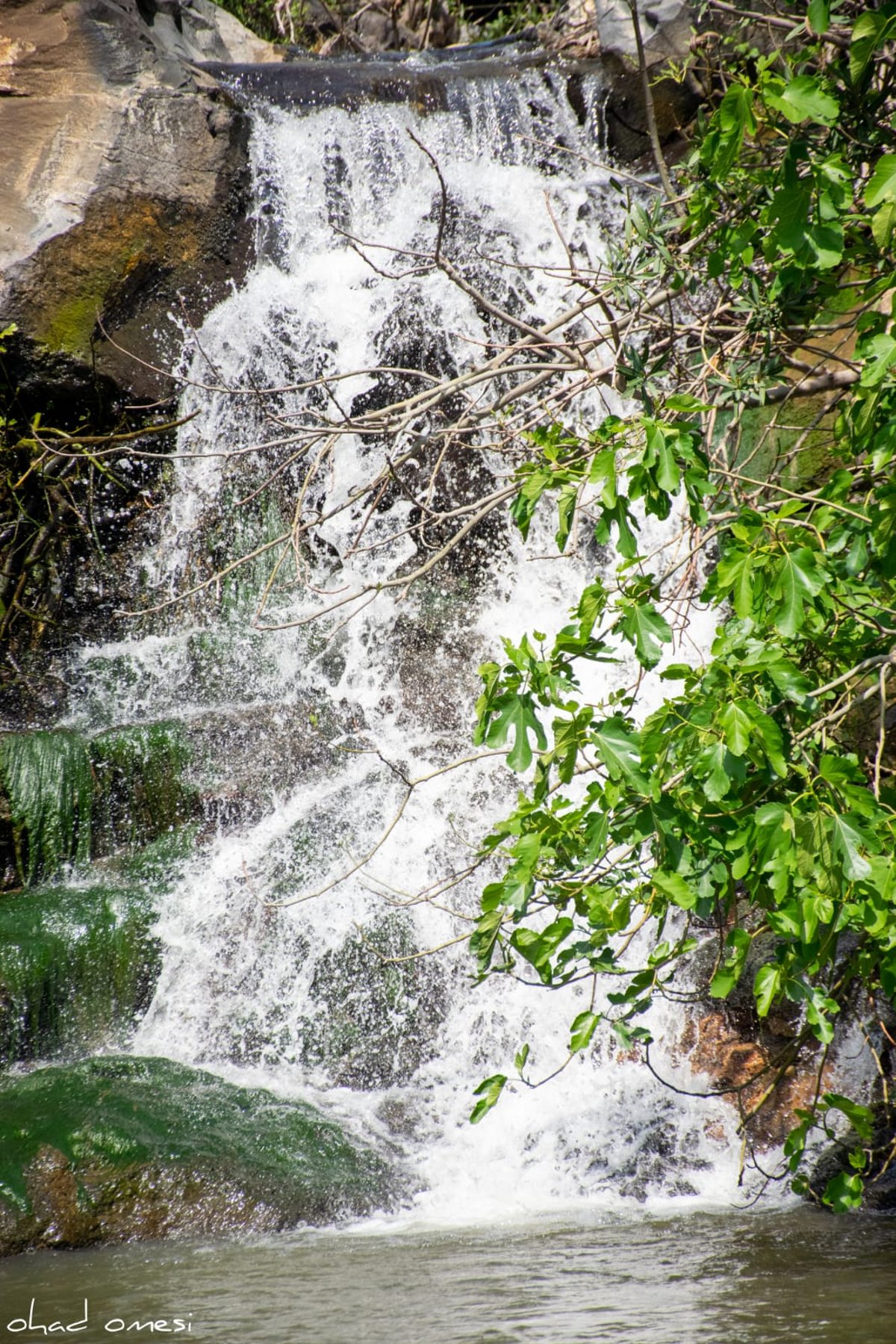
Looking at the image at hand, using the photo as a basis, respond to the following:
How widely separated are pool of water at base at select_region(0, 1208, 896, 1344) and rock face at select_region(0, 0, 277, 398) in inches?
251

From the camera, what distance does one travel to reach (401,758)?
667cm

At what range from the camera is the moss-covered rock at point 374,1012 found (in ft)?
17.7

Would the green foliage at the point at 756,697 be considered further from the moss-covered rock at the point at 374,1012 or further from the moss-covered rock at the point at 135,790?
the moss-covered rock at the point at 135,790

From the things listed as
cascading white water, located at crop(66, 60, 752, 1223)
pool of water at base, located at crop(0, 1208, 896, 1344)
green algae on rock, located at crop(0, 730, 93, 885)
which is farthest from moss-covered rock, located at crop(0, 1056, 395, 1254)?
green algae on rock, located at crop(0, 730, 93, 885)

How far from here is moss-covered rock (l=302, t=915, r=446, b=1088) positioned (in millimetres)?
5383

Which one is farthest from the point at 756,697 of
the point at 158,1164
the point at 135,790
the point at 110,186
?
the point at 110,186

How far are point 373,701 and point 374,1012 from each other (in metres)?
2.23

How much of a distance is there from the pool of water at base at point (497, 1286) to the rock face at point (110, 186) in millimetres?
6381

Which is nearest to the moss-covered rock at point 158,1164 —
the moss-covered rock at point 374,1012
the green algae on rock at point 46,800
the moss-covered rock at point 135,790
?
the moss-covered rock at point 374,1012

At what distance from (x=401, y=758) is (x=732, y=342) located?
3493 mm

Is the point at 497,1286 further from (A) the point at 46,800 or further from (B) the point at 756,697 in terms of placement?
(A) the point at 46,800

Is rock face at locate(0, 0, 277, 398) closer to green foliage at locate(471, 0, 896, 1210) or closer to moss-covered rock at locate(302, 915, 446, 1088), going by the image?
moss-covered rock at locate(302, 915, 446, 1088)

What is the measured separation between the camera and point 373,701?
286 inches

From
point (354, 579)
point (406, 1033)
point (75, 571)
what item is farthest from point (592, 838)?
point (75, 571)
